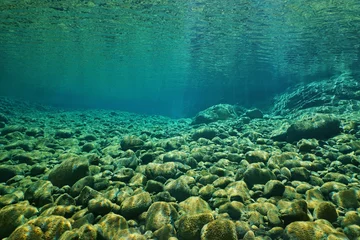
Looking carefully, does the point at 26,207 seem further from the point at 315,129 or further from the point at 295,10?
the point at 295,10

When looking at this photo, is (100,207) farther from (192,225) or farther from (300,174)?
(300,174)

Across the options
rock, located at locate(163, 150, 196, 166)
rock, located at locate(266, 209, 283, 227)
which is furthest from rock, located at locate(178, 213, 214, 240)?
rock, located at locate(163, 150, 196, 166)

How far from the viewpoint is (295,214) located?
375 centimetres

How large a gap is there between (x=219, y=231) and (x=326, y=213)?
2.19 m

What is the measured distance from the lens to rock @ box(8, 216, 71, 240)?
3.37 metres

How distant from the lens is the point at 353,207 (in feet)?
14.5

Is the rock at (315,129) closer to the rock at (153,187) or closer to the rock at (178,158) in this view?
the rock at (178,158)

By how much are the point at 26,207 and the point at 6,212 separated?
15.4 inches

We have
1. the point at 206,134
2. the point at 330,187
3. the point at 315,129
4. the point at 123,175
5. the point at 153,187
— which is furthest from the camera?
the point at 206,134

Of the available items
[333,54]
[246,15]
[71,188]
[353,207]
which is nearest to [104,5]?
[246,15]

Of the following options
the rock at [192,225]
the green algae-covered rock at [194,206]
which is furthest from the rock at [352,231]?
the green algae-covered rock at [194,206]

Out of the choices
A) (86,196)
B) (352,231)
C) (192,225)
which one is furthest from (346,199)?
(86,196)

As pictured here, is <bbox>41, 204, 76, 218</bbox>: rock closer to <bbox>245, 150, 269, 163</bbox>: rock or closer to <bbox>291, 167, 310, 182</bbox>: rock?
<bbox>245, 150, 269, 163</bbox>: rock

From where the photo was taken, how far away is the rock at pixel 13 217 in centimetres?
388
